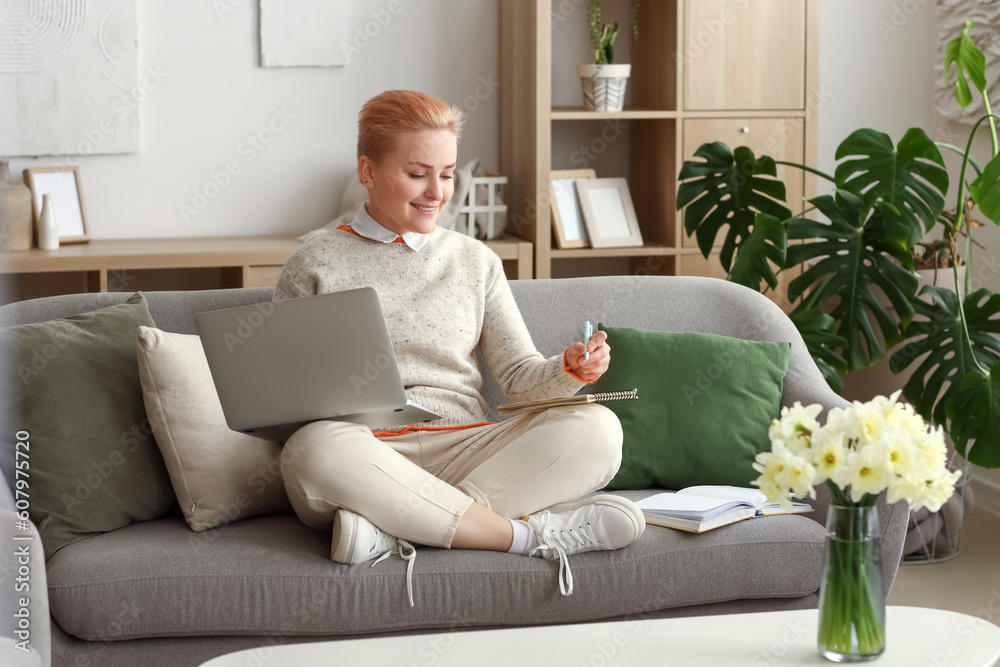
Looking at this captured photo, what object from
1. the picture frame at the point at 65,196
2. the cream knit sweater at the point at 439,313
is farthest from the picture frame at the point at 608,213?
the picture frame at the point at 65,196

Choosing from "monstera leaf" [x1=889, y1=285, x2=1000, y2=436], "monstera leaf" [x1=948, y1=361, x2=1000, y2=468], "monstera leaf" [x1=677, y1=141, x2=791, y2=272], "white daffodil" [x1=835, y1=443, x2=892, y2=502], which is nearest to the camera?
"white daffodil" [x1=835, y1=443, x2=892, y2=502]

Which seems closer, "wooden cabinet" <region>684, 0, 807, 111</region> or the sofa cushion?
the sofa cushion

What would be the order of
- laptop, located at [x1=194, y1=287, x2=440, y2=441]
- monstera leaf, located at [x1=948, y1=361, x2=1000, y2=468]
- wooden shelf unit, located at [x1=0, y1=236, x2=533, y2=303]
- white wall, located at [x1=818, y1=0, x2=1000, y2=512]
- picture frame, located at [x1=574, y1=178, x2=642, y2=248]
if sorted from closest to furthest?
laptop, located at [x1=194, y1=287, x2=440, y2=441]
monstera leaf, located at [x1=948, y1=361, x2=1000, y2=468]
wooden shelf unit, located at [x1=0, y1=236, x2=533, y2=303]
picture frame, located at [x1=574, y1=178, x2=642, y2=248]
white wall, located at [x1=818, y1=0, x2=1000, y2=512]

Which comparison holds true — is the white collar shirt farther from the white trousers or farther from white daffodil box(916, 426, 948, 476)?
white daffodil box(916, 426, 948, 476)

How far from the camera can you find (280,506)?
1.89 meters

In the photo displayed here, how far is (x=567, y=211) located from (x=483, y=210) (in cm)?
27

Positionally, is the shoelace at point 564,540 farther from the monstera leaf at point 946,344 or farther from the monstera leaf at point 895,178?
the monstera leaf at point 895,178

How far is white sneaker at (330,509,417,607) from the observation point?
1625 mm

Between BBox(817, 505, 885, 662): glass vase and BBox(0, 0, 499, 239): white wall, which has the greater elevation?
BBox(0, 0, 499, 239): white wall

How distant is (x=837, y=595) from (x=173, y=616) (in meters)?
0.99

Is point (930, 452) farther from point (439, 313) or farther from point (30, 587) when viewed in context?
point (30, 587)

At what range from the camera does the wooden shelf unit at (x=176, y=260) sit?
288 cm

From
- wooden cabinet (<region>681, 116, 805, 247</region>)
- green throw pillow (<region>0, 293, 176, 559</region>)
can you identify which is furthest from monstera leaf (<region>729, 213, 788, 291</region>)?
green throw pillow (<region>0, 293, 176, 559</region>)

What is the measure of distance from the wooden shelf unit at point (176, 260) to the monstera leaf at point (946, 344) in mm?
1177
